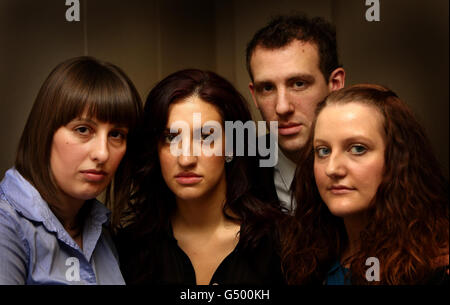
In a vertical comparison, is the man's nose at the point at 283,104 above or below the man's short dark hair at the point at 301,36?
below

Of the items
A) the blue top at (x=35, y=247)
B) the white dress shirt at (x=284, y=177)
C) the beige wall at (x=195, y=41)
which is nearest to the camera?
the blue top at (x=35, y=247)

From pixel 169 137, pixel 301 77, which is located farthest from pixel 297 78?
pixel 169 137

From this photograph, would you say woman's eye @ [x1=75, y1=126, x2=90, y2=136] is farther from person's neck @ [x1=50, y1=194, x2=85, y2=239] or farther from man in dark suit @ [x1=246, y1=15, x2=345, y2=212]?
man in dark suit @ [x1=246, y1=15, x2=345, y2=212]

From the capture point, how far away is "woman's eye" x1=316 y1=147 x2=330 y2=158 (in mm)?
958

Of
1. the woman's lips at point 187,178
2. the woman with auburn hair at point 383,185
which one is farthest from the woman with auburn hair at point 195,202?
the woman with auburn hair at point 383,185

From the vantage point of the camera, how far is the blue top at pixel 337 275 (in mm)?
986

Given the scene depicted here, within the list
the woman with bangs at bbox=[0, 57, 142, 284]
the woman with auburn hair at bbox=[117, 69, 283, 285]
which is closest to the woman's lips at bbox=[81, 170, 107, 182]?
the woman with bangs at bbox=[0, 57, 142, 284]

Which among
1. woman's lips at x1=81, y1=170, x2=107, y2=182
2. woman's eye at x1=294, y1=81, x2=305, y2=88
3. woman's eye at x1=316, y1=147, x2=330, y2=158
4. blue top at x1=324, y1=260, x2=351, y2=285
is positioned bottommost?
blue top at x1=324, y1=260, x2=351, y2=285

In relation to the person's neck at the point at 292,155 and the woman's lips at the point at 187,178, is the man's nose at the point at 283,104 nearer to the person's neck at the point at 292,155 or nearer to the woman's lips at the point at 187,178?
the person's neck at the point at 292,155

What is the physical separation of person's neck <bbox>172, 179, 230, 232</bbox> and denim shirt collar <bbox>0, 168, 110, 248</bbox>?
0.28 m

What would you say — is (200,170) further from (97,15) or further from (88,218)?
(97,15)

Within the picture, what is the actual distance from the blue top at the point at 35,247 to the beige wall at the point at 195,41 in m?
0.31

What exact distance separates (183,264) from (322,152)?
1.30 feet

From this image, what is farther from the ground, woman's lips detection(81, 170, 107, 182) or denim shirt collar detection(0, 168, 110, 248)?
woman's lips detection(81, 170, 107, 182)
